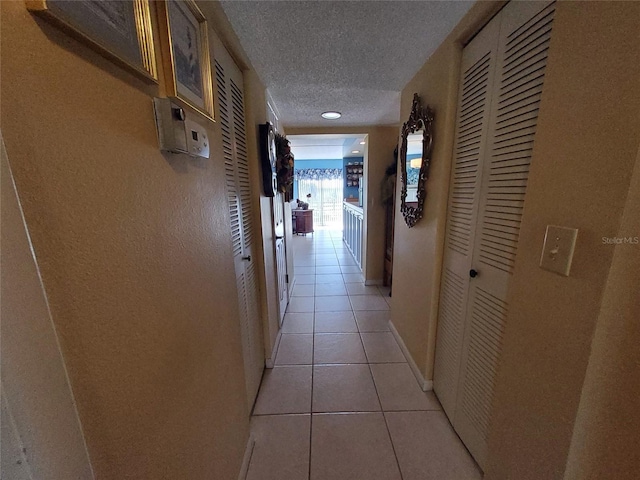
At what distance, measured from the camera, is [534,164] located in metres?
0.75

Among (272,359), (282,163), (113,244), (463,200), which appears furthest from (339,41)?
Answer: (272,359)

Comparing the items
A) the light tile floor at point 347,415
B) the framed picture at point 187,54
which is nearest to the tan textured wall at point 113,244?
the framed picture at point 187,54

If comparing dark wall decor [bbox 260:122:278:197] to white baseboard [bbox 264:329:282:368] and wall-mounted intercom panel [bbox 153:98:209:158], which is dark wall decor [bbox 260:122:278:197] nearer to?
wall-mounted intercom panel [bbox 153:98:209:158]

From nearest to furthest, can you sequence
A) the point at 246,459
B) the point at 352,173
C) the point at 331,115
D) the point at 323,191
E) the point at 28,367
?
1. the point at 28,367
2. the point at 246,459
3. the point at 331,115
4. the point at 352,173
5. the point at 323,191

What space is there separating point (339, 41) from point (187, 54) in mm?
921

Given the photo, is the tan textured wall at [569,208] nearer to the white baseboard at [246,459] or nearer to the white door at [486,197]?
the white door at [486,197]

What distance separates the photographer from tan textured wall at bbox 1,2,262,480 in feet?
1.19

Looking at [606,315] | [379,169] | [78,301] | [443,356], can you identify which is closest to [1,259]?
[78,301]

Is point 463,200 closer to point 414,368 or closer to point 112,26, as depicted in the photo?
point 414,368

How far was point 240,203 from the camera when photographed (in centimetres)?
141

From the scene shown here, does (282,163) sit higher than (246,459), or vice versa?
(282,163)

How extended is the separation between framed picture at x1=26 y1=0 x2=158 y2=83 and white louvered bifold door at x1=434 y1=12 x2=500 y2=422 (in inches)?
48.0

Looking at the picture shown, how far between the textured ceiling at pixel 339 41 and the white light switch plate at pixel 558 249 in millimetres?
1061

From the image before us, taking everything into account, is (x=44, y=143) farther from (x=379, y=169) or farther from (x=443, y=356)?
(x=379, y=169)
